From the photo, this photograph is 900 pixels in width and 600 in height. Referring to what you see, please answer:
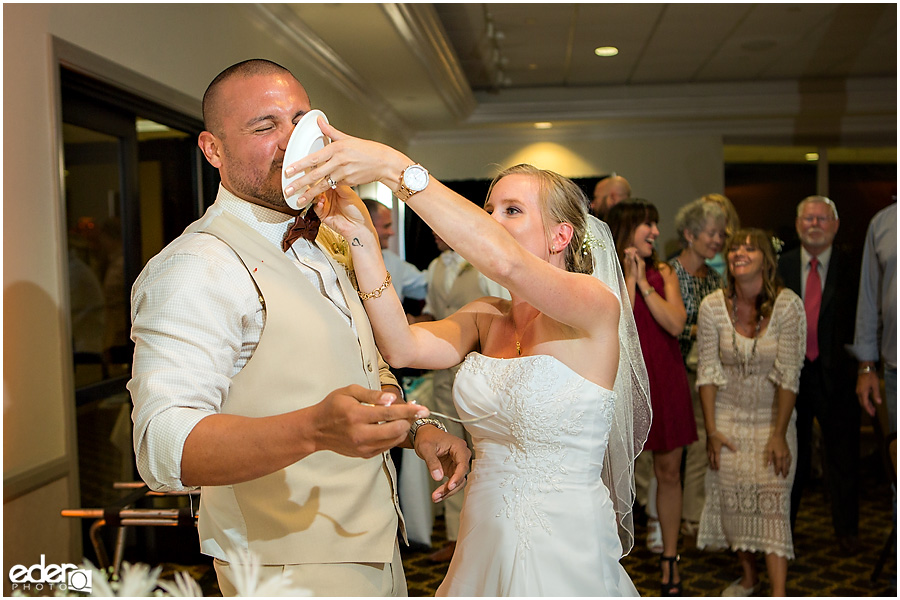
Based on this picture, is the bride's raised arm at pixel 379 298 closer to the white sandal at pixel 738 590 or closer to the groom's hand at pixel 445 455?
the groom's hand at pixel 445 455

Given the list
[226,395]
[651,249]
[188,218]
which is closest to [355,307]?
[226,395]

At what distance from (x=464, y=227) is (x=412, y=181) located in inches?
5.3

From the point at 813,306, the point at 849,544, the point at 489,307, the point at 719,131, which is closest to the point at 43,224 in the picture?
the point at 489,307

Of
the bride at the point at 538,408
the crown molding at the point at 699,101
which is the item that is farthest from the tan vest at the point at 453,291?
the crown molding at the point at 699,101

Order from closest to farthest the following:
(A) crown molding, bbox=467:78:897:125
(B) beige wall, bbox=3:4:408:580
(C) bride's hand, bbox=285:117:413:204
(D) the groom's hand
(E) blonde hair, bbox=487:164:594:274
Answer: (C) bride's hand, bbox=285:117:413:204
(D) the groom's hand
(E) blonde hair, bbox=487:164:594:274
(B) beige wall, bbox=3:4:408:580
(A) crown molding, bbox=467:78:897:125

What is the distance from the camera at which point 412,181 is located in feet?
4.33

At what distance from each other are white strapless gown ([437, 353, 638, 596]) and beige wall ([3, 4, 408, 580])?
5.31 feet

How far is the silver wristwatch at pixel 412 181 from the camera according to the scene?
1316 mm

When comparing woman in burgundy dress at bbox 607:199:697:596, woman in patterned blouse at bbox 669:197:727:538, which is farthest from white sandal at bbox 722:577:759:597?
woman in patterned blouse at bbox 669:197:727:538

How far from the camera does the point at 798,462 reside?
12.1 feet

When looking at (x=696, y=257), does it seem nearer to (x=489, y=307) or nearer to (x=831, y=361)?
(x=831, y=361)

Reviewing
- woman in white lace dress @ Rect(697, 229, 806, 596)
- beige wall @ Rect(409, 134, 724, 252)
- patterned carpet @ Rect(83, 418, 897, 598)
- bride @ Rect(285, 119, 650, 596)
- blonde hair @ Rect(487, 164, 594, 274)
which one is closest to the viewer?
bride @ Rect(285, 119, 650, 596)

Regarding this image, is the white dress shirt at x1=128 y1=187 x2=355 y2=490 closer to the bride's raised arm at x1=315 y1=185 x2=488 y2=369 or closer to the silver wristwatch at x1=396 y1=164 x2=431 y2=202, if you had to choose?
the bride's raised arm at x1=315 y1=185 x2=488 y2=369

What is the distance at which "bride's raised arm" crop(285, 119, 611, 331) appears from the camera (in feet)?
4.05
